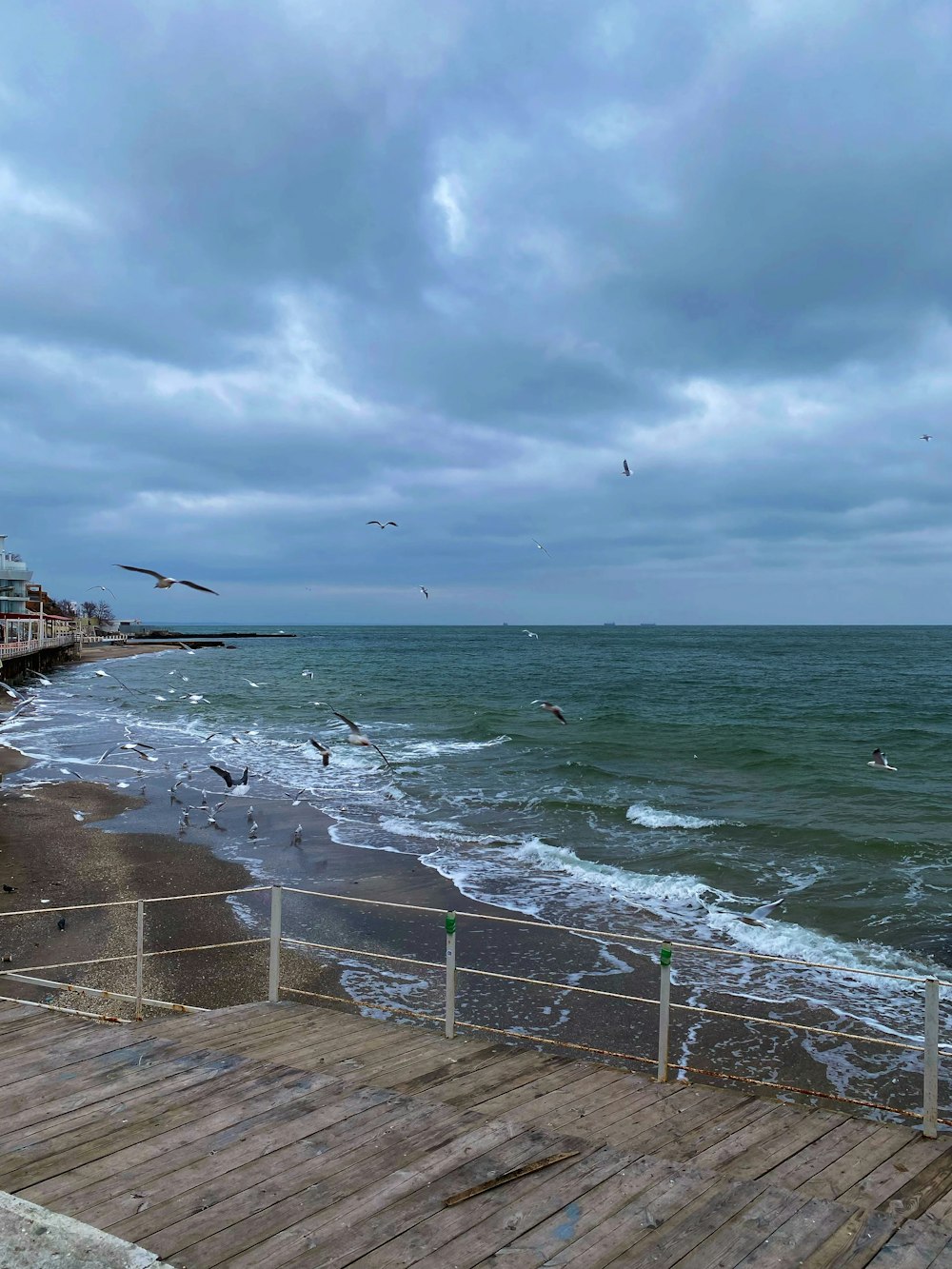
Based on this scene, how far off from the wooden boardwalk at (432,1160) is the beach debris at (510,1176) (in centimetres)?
2

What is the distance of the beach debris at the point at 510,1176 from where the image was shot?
378 centimetres

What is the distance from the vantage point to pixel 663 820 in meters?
17.6

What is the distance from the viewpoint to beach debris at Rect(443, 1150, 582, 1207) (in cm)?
378

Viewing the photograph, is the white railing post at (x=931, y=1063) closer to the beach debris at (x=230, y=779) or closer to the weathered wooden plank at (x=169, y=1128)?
the weathered wooden plank at (x=169, y=1128)

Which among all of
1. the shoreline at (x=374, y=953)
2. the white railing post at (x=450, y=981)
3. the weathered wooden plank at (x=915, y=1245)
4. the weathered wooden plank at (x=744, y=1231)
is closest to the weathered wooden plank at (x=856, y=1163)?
the weathered wooden plank at (x=744, y=1231)

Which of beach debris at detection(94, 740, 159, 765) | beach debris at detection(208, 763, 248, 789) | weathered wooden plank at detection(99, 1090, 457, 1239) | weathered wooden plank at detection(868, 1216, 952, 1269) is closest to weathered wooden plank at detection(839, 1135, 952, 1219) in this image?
weathered wooden plank at detection(868, 1216, 952, 1269)

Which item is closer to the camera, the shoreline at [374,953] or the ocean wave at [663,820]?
the shoreline at [374,953]

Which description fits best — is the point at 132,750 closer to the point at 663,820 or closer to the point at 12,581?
the point at 663,820

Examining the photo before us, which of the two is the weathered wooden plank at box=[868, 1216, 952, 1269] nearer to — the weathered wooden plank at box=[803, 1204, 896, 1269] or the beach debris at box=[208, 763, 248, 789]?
the weathered wooden plank at box=[803, 1204, 896, 1269]

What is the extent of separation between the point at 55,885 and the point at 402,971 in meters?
6.42

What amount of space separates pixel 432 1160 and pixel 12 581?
95380mm

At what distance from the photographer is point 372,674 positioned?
67938 mm

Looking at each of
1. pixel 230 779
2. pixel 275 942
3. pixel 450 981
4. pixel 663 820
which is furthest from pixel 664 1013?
pixel 230 779

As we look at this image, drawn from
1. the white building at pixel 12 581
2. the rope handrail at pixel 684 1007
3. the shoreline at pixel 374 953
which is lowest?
the shoreline at pixel 374 953
